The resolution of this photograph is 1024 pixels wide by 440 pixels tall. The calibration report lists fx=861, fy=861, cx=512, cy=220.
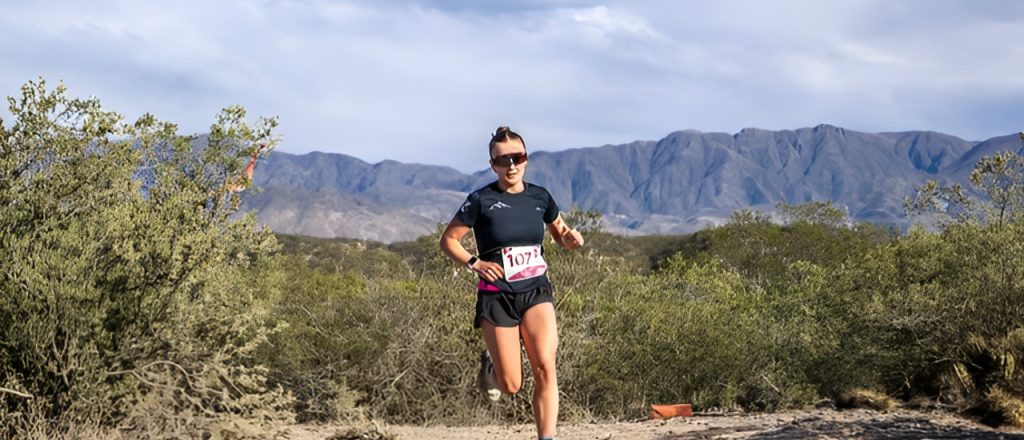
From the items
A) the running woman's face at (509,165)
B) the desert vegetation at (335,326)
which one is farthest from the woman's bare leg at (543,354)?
the desert vegetation at (335,326)

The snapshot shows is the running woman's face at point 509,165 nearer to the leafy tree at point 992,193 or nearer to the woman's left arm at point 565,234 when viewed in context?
the woman's left arm at point 565,234

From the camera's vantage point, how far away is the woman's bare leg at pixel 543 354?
479 centimetres

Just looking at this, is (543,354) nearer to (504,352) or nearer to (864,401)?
(504,352)

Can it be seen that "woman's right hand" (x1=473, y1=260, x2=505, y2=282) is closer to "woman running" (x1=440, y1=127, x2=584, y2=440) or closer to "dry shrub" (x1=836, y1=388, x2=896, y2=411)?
"woman running" (x1=440, y1=127, x2=584, y2=440)

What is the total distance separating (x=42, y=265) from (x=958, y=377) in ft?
25.4

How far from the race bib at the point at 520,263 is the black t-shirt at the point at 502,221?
0.08ft

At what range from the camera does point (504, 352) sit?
489 centimetres

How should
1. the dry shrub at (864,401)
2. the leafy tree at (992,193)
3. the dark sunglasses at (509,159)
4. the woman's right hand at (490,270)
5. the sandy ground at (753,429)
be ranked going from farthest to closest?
the leafy tree at (992,193) → the dry shrub at (864,401) → the sandy ground at (753,429) → the dark sunglasses at (509,159) → the woman's right hand at (490,270)

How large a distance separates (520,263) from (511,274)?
86 millimetres

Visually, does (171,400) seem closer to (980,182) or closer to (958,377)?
(958,377)

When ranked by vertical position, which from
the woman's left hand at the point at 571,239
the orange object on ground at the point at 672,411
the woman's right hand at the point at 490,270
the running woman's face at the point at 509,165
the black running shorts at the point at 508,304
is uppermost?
the running woman's face at the point at 509,165

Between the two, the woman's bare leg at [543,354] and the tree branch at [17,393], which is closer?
the woman's bare leg at [543,354]

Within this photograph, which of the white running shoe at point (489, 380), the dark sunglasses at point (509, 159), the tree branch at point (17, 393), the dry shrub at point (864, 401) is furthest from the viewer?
the dry shrub at point (864, 401)

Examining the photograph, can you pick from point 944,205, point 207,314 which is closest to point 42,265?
point 207,314
